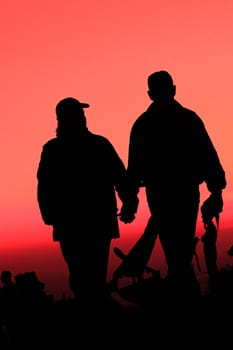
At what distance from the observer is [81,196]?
8.85 m

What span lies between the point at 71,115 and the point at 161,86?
1.07 m

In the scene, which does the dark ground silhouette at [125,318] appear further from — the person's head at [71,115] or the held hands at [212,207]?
the person's head at [71,115]

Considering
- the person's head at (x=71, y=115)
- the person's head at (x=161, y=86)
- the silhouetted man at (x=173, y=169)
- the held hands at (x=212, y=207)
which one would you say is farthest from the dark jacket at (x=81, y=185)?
the held hands at (x=212, y=207)

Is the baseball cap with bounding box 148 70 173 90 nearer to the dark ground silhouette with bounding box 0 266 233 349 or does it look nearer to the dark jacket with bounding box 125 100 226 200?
the dark jacket with bounding box 125 100 226 200

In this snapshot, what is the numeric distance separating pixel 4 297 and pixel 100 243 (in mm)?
2068

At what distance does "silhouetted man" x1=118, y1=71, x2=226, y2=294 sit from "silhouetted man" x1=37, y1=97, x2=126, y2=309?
1.13 ft

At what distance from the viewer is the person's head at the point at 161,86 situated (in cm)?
841

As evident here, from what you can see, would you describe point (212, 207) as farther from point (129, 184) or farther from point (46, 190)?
point (46, 190)

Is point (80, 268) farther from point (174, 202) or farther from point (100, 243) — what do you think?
point (174, 202)

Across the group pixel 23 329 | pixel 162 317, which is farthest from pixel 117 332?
pixel 23 329

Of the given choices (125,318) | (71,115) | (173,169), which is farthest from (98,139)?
(125,318)

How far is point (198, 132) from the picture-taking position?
335 inches

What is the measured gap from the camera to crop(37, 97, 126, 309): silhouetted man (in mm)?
8727

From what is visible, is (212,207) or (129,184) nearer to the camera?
(212,207)
